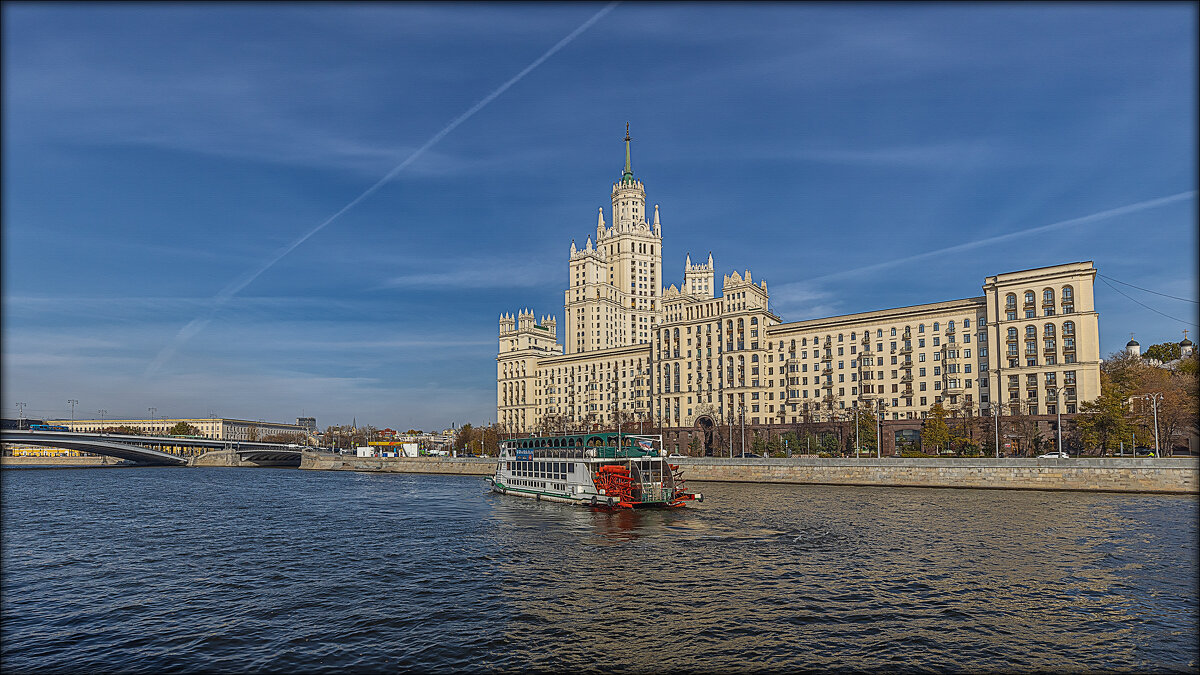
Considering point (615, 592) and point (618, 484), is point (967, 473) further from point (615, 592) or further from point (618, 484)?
point (615, 592)

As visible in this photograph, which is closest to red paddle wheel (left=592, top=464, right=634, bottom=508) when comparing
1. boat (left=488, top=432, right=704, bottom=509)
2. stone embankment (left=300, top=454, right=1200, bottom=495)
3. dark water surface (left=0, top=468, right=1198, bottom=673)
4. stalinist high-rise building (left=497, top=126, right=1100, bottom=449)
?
boat (left=488, top=432, right=704, bottom=509)

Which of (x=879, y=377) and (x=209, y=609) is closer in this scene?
(x=209, y=609)

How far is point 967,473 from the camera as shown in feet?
319

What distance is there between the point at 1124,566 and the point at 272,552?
53803mm

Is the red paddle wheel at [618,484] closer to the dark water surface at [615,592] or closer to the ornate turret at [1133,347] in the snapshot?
the dark water surface at [615,592]

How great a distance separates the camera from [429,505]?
86.1m

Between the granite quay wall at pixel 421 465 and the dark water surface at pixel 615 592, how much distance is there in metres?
98.6

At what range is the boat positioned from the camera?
75.1 m

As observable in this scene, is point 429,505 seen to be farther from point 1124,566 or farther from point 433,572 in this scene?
point 1124,566

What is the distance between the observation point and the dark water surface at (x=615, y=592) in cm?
2658

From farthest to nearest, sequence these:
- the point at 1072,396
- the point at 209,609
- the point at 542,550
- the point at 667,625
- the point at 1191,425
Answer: the point at 1072,396, the point at 542,550, the point at 209,609, the point at 667,625, the point at 1191,425

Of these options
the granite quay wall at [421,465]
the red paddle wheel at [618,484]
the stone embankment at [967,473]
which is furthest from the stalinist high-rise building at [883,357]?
the red paddle wheel at [618,484]

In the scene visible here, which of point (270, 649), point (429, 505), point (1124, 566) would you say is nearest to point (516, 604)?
point (270, 649)

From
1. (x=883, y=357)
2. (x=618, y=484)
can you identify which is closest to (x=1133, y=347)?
(x=883, y=357)
